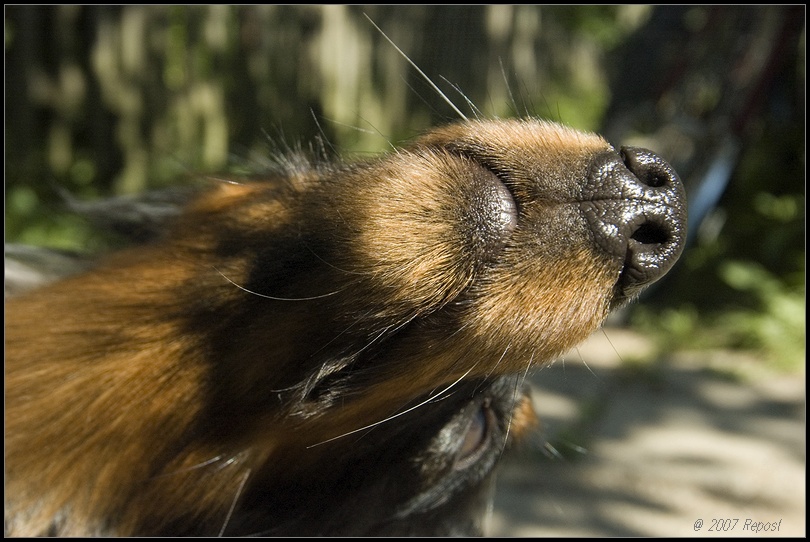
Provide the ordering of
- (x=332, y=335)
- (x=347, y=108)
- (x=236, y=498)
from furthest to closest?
(x=347, y=108), (x=236, y=498), (x=332, y=335)

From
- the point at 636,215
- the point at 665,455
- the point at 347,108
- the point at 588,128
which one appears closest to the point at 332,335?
the point at 636,215

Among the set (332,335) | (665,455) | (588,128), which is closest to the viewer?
(332,335)

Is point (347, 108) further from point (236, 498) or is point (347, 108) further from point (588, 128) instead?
point (236, 498)

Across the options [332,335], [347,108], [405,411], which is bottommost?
[347,108]

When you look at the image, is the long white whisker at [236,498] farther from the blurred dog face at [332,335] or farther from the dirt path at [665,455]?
the dirt path at [665,455]

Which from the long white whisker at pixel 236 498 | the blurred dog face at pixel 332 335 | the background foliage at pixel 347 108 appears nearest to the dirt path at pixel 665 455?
the background foliage at pixel 347 108

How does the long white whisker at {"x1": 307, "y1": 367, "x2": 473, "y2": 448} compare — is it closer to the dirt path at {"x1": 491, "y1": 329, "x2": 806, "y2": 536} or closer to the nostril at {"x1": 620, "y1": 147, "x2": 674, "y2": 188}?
the nostril at {"x1": 620, "y1": 147, "x2": 674, "y2": 188}

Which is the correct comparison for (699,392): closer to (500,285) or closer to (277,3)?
(500,285)
